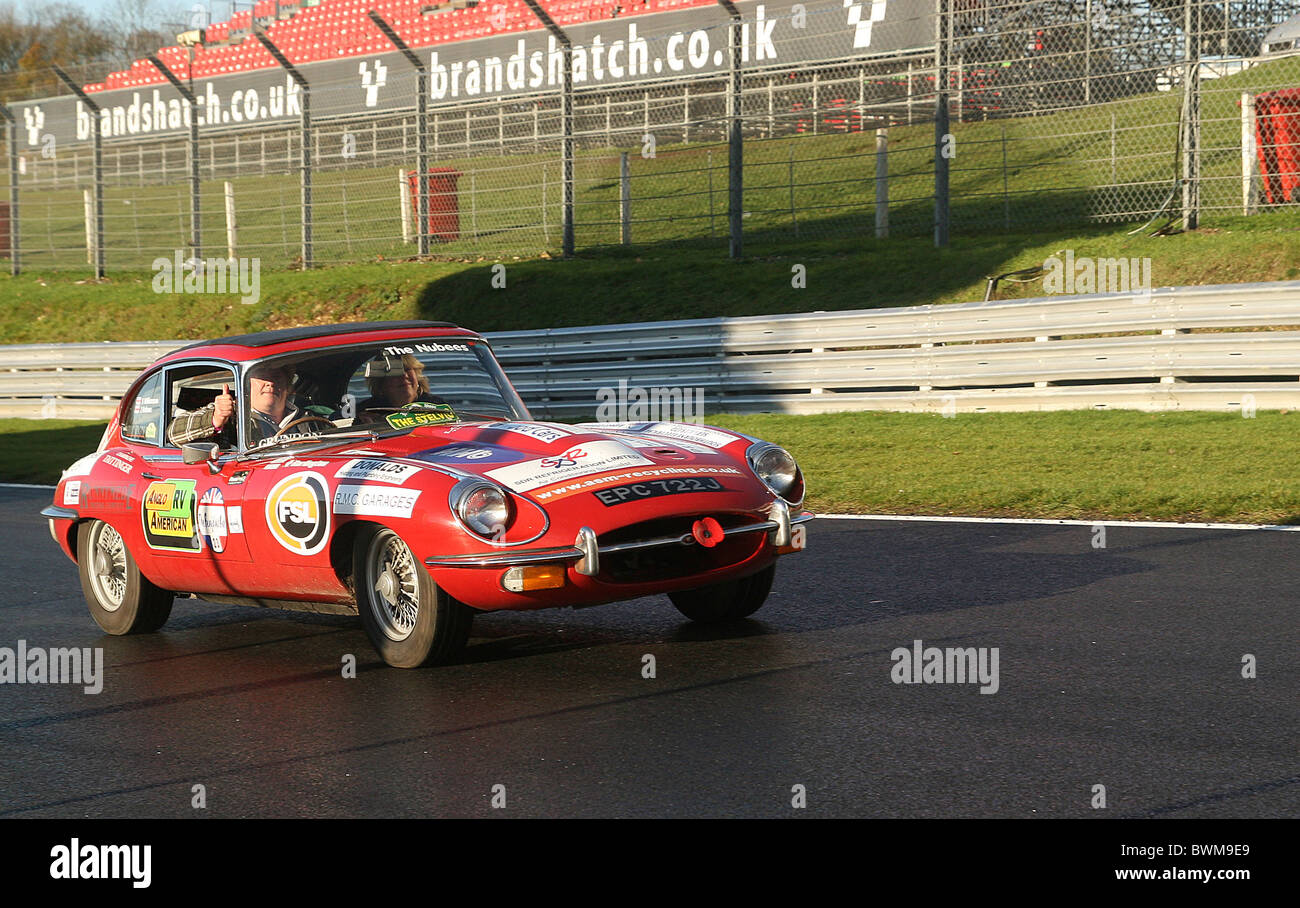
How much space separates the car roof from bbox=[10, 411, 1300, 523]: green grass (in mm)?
4153

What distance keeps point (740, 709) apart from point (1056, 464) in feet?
21.2

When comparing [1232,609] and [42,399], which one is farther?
[42,399]

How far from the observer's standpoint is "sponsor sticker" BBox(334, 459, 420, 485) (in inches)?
247

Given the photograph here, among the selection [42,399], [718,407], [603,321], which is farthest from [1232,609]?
[42,399]

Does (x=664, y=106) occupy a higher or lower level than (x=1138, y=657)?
higher

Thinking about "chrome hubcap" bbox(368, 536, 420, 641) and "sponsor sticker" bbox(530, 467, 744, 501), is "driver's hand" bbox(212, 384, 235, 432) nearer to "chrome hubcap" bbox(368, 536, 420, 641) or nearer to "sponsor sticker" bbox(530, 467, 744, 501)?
"chrome hubcap" bbox(368, 536, 420, 641)

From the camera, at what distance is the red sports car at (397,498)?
19.9 feet

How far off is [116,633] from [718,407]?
8.93 m

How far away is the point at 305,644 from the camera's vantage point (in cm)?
725

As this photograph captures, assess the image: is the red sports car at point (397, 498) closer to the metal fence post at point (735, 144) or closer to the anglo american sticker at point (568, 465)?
the anglo american sticker at point (568, 465)

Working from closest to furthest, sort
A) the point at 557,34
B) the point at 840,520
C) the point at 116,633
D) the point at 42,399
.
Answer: the point at 116,633 < the point at 840,520 < the point at 557,34 < the point at 42,399

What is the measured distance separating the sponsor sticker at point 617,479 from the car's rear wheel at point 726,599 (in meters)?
Result: 0.68

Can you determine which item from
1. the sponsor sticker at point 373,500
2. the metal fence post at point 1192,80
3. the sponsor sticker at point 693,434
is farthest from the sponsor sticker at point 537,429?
the metal fence post at point 1192,80

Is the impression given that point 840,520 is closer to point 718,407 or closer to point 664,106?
point 718,407
